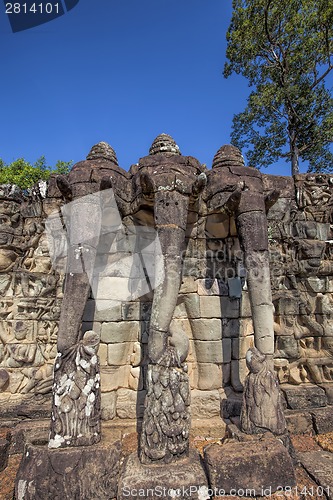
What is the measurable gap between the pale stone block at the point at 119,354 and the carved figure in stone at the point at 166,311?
1.09m

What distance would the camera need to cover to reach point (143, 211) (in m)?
4.80

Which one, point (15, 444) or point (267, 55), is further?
point (267, 55)

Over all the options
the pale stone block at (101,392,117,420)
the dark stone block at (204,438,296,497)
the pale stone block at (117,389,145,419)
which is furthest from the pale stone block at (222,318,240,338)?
the pale stone block at (101,392,117,420)

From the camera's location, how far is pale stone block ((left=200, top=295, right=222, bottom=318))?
504 centimetres

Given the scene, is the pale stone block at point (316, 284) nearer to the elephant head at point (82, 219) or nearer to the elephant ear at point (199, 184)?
the elephant ear at point (199, 184)

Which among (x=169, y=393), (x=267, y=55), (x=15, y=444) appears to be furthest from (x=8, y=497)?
(x=267, y=55)

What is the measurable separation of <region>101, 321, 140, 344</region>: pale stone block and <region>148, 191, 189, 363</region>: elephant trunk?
3.91 ft

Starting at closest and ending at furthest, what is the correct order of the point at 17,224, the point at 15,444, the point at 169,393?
the point at 169,393
the point at 15,444
the point at 17,224

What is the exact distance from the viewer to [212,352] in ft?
16.2

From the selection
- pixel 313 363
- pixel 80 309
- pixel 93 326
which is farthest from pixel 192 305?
pixel 313 363

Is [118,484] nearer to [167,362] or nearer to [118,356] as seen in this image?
[167,362]

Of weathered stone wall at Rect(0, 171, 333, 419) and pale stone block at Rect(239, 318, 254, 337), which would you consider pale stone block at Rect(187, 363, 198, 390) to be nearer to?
weathered stone wall at Rect(0, 171, 333, 419)

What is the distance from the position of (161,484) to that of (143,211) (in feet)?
11.3

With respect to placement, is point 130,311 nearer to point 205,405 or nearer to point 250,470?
point 205,405
